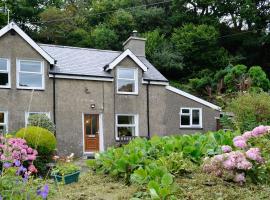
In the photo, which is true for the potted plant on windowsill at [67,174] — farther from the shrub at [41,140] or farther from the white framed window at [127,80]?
the white framed window at [127,80]

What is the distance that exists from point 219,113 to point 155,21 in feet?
64.3

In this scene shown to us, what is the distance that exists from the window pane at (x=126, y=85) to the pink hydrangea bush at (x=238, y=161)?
631 inches

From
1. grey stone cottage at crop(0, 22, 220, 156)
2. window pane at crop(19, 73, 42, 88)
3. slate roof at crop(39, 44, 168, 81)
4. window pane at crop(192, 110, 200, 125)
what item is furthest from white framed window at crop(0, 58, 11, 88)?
window pane at crop(192, 110, 200, 125)

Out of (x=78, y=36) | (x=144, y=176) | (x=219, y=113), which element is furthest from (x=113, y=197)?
(x=78, y=36)

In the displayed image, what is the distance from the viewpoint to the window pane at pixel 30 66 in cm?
2028

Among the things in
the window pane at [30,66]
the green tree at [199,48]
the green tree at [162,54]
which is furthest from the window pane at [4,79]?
the green tree at [199,48]

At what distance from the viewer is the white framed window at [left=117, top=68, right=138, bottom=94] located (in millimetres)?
22827

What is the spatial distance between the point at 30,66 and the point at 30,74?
1.45ft

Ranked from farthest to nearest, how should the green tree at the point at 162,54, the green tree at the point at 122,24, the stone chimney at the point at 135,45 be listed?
the green tree at the point at 122,24
the green tree at the point at 162,54
the stone chimney at the point at 135,45

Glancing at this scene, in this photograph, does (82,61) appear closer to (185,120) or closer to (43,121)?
(43,121)

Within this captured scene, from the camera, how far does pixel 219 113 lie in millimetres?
26109

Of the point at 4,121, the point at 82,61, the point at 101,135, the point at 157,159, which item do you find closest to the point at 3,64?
the point at 4,121

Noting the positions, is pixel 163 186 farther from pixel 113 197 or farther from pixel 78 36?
pixel 78 36

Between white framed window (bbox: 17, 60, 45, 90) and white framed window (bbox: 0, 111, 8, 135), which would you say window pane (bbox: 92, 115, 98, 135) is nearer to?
white framed window (bbox: 17, 60, 45, 90)
